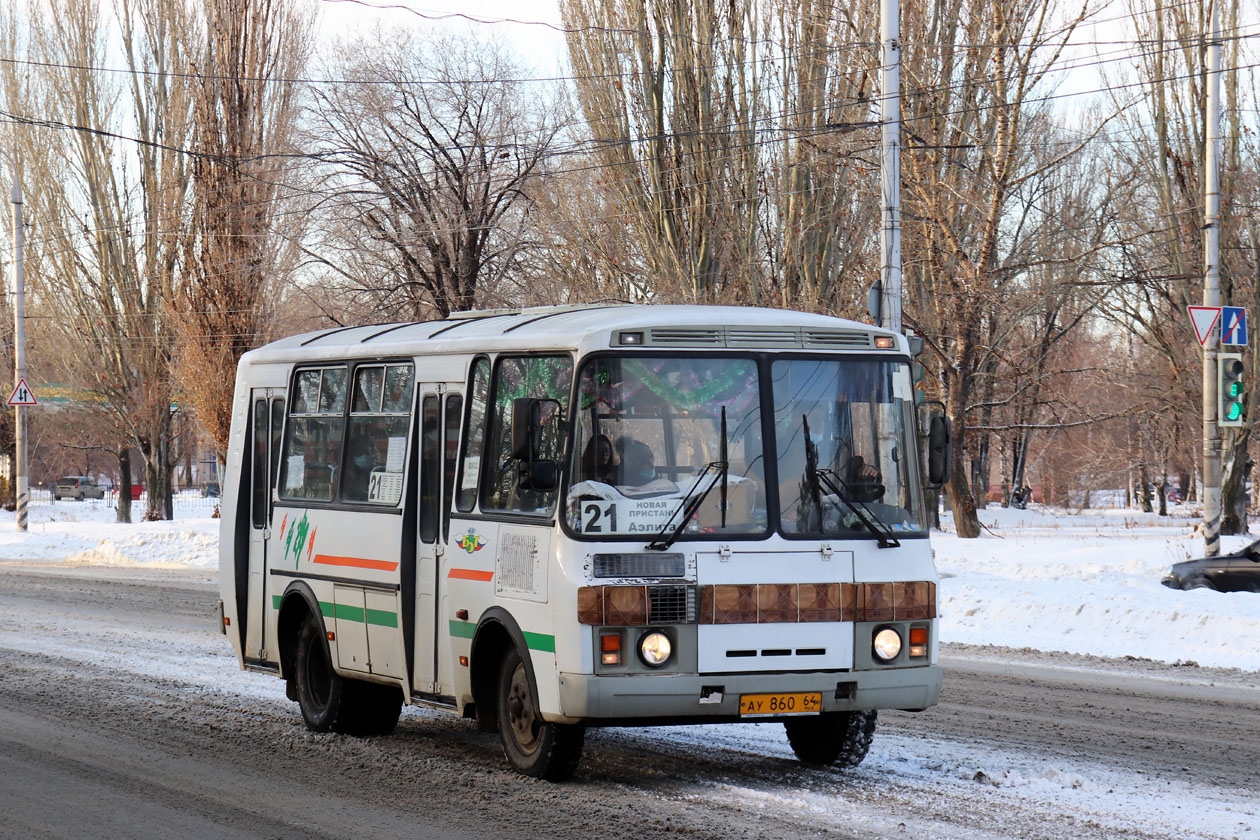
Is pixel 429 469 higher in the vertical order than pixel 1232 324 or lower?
lower

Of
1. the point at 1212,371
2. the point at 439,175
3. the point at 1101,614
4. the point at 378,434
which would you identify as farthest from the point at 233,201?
the point at 378,434

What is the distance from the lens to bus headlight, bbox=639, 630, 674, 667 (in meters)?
7.86

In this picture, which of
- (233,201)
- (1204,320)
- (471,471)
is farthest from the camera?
(233,201)

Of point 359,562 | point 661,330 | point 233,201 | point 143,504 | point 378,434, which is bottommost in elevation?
point 143,504

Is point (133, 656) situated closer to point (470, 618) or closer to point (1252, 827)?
point (470, 618)

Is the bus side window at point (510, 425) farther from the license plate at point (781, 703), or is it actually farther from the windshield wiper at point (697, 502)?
the license plate at point (781, 703)

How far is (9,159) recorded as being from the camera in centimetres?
5219

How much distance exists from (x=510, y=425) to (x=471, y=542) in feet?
2.27

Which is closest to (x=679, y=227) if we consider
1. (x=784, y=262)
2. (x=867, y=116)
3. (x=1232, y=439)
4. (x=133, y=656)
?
(x=784, y=262)

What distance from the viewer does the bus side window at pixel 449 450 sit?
30.1 feet

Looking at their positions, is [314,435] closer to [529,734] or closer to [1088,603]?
[529,734]

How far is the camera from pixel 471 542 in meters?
8.87

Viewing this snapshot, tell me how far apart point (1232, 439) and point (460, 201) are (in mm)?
19230

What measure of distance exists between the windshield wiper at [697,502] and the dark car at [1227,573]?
1169 cm
